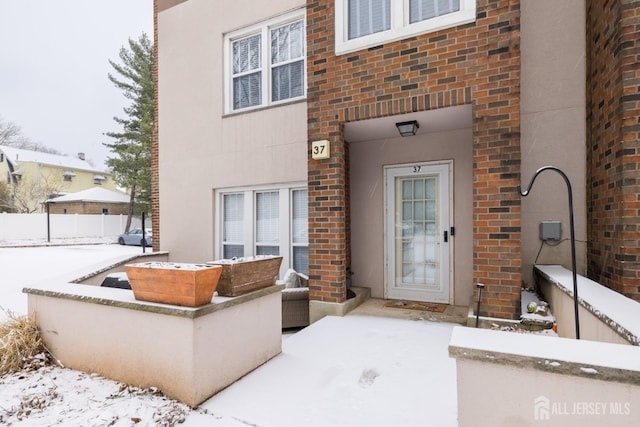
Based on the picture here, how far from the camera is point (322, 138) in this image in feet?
14.3

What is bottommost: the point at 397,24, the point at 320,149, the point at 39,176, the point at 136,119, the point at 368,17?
the point at 320,149

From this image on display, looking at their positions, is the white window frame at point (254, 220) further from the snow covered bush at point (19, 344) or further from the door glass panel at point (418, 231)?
the snow covered bush at point (19, 344)

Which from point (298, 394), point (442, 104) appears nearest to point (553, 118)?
point (442, 104)

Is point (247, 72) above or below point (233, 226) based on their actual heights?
above

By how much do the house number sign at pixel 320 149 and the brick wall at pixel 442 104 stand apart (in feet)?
0.26

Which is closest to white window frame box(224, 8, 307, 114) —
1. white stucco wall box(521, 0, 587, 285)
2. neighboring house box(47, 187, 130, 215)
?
white stucco wall box(521, 0, 587, 285)

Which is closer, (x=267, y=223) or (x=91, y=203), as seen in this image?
(x=267, y=223)

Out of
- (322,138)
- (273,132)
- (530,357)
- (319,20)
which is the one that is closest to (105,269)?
(273,132)

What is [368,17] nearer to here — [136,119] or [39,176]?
[136,119]

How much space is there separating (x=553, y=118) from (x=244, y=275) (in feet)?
13.6

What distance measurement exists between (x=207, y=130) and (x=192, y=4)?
2685 millimetres

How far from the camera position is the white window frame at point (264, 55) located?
5.82 metres

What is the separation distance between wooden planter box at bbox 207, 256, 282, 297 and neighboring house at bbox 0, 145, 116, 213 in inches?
1166

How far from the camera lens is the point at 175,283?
8.19 feet
